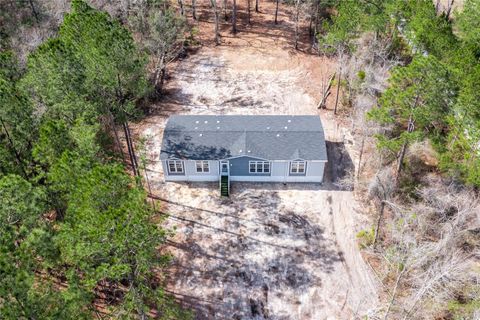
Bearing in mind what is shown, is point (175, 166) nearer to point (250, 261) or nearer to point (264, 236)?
point (264, 236)

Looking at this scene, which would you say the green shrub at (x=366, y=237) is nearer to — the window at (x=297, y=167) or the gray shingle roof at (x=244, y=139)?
the gray shingle roof at (x=244, y=139)

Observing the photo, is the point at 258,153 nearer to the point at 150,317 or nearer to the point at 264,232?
the point at 264,232

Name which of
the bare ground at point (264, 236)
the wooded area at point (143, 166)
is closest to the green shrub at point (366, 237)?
the wooded area at point (143, 166)

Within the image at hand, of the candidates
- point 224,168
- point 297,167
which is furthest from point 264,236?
point 224,168

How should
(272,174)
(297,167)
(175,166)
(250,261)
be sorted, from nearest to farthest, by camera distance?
(250,261) < (297,167) < (175,166) < (272,174)

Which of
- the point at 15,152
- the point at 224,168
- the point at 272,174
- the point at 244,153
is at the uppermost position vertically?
the point at 15,152

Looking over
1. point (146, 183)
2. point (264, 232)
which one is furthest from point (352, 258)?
point (146, 183)

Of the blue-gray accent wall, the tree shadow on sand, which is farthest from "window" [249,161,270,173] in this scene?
the tree shadow on sand
